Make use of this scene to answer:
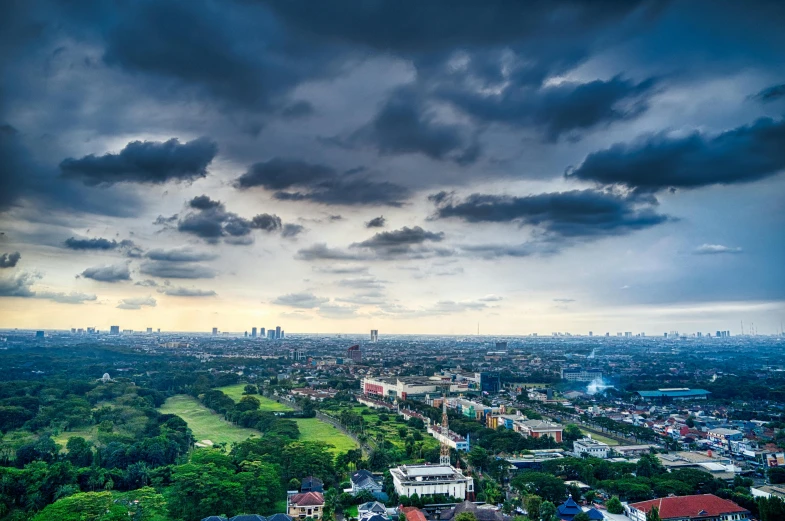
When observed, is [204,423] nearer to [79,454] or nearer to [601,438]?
[79,454]

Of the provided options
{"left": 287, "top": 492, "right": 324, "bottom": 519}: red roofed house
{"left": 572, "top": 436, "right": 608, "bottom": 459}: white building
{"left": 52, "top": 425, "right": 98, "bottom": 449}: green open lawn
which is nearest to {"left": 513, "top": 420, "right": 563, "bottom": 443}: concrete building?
{"left": 572, "top": 436, "right": 608, "bottom": 459}: white building

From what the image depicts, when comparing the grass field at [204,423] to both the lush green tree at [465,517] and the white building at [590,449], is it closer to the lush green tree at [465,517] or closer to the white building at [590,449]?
the lush green tree at [465,517]

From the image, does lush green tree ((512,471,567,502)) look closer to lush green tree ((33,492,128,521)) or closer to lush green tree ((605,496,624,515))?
lush green tree ((605,496,624,515))

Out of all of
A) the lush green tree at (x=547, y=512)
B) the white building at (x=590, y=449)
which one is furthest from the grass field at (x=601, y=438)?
the lush green tree at (x=547, y=512)

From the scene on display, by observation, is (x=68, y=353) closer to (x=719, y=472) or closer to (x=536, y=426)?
Answer: (x=536, y=426)

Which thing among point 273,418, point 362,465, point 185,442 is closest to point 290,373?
point 273,418
